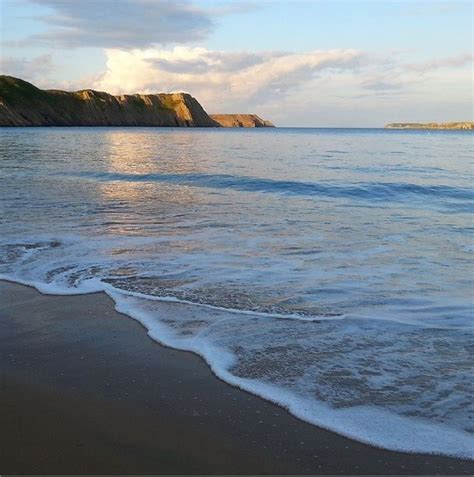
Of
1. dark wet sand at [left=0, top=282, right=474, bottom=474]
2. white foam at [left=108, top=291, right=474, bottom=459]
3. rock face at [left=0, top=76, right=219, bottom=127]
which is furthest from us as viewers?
rock face at [left=0, top=76, right=219, bottom=127]

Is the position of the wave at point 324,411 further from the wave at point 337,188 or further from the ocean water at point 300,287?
the wave at point 337,188

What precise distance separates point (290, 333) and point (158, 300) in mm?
1828

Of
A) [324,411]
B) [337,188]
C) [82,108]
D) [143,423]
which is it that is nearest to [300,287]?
[324,411]

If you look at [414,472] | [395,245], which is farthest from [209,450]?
[395,245]

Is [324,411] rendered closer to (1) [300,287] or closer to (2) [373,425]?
(2) [373,425]

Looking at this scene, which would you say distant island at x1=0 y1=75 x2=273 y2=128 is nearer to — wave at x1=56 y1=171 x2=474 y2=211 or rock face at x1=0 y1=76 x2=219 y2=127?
rock face at x1=0 y1=76 x2=219 y2=127

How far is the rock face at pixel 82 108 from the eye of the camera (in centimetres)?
13850

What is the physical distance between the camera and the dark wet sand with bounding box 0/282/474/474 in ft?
11.1

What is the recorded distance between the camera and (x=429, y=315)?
6309 mm

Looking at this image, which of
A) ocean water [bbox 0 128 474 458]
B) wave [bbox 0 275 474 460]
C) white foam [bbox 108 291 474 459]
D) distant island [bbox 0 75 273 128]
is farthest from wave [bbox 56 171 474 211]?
distant island [bbox 0 75 273 128]

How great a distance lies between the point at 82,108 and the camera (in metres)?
160

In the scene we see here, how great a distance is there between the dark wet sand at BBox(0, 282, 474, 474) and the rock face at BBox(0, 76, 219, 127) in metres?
132

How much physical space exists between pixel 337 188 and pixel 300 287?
12.9 metres

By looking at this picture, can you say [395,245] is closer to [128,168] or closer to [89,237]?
[89,237]
